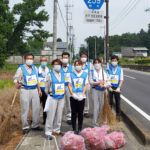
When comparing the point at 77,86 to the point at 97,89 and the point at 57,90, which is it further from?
the point at 97,89

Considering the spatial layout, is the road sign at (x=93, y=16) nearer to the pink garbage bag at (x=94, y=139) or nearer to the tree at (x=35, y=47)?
the pink garbage bag at (x=94, y=139)

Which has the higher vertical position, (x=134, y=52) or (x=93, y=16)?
(x=134, y=52)

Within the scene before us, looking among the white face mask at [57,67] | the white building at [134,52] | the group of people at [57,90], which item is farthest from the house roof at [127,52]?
the white face mask at [57,67]

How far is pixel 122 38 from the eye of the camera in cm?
14262

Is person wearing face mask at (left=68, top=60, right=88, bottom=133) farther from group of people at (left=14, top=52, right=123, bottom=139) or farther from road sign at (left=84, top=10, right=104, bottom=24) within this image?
road sign at (left=84, top=10, right=104, bottom=24)

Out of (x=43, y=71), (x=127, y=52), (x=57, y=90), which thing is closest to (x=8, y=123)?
(x=57, y=90)

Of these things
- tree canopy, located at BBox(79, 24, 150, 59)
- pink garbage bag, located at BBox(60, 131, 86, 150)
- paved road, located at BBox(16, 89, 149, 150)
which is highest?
Answer: tree canopy, located at BBox(79, 24, 150, 59)

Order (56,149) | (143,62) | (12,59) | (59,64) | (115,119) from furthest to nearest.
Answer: (12,59)
(143,62)
(115,119)
(59,64)
(56,149)

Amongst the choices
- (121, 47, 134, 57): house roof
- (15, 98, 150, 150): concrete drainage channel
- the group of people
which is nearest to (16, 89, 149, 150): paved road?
(15, 98, 150, 150): concrete drainage channel

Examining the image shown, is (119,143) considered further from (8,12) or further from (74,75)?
(8,12)

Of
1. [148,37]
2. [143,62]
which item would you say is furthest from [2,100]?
[148,37]

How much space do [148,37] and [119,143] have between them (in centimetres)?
11604

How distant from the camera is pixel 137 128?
5.79 m

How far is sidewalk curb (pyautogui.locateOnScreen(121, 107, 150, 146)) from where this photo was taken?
5094 millimetres
